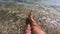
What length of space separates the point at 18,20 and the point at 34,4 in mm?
529

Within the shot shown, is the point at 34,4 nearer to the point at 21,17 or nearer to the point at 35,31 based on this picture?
the point at 21,17

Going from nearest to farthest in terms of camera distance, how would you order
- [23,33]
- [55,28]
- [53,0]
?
1. [23,33]
2. [55,28]
3. [53,0]

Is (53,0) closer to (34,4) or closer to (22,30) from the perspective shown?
(34,4)

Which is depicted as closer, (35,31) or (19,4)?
(35,31)

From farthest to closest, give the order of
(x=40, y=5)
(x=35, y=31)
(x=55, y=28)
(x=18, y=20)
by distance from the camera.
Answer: (x=40, y=5) → (x=18, y=20) → (x=55, y=28) → (x=35, y=31)

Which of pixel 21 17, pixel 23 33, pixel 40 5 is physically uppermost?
pixel 40 5

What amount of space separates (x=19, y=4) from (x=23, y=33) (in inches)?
28.8

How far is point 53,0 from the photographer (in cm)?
206

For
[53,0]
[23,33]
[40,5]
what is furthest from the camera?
[53,0]

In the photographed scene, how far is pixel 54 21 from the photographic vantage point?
1.50 metres

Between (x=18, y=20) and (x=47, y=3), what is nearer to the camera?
(x=18, y=20)

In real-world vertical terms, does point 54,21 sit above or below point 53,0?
below

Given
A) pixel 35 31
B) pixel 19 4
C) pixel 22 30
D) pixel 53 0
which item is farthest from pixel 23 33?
pixel 53 0

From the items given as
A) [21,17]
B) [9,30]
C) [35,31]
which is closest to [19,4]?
[21,17]
